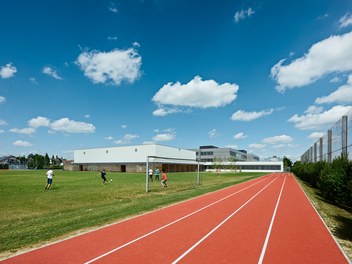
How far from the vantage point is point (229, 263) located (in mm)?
6117

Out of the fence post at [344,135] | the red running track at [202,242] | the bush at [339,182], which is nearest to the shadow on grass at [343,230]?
the red running track at [202,242]

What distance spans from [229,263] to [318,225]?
5.96 metres

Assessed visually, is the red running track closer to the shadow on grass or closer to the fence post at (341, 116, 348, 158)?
the shadow on grass

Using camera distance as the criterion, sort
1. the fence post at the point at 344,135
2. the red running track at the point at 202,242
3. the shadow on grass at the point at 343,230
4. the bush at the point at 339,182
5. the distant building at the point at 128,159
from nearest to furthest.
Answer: the red running track at the point at 202,242, the shadow on grass at the point at 343,230, the bush at the point at 339,182, the fence post at the point at 344,135, the distant building at the point at 128,159

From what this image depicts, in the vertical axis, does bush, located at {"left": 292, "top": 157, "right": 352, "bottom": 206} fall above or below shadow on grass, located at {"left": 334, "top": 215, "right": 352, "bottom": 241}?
above

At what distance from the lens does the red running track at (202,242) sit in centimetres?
642

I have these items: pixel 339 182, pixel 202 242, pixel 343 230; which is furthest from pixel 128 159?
pixel 202 242

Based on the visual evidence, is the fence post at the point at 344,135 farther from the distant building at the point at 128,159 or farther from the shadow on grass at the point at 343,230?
the distant building at the point at 128,159

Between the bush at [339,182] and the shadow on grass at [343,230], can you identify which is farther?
the bush at [339,182]

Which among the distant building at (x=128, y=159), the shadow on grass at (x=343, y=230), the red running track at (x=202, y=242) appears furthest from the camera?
the distant building at (x=128, y=159)

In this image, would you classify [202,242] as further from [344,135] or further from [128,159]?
[128,159]

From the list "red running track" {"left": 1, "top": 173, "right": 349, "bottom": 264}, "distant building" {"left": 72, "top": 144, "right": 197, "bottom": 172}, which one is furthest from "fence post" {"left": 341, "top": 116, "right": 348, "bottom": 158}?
"distant building" {"left": 72, "top": 144, "right": 197, "bottom": 172}

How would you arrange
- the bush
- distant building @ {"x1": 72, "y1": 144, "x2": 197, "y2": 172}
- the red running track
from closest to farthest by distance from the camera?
1. the red running track
2. the bush
3. distant building @ {"x1": 72, "y1": 144, "x2": 197, "y2": 172}

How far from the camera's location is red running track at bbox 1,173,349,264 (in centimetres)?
642
